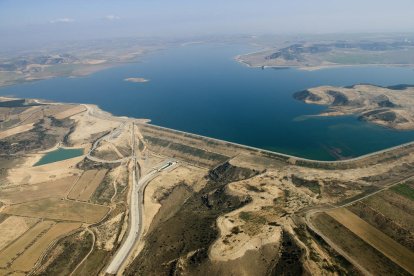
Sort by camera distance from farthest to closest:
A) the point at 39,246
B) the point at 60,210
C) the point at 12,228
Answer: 1. the point at 60,210
2. the point at 12,228
3. the point at 39,246

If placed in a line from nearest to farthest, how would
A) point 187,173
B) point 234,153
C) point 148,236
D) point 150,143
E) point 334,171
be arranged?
1. point 148,236
2. point 334,171
3. point 187,173
4. point 234,153
5. point 150,143

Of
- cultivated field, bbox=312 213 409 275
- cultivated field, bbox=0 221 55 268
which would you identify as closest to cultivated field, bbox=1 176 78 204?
cultivated field, bbox=0 221 55 268

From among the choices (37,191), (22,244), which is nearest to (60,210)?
Answer: (22,244)

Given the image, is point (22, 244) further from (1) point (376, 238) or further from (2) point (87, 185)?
(1) point (376, 238)

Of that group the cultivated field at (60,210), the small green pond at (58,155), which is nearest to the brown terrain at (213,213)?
the cultivated field at (60,210)

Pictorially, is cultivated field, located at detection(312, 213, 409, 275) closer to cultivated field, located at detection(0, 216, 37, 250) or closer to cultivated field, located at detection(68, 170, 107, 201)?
cultivated field, located at detection(68, 170, 107, 201)

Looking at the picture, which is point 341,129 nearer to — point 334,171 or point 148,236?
point 334,171

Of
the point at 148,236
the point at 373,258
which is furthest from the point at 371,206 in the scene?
the point at 148,236
